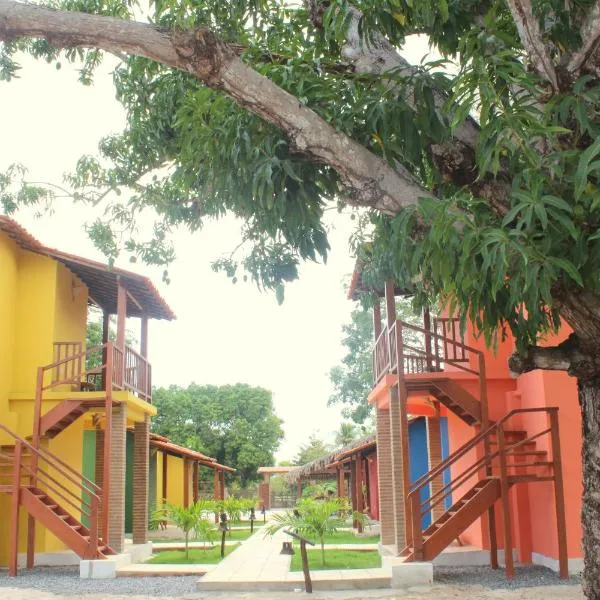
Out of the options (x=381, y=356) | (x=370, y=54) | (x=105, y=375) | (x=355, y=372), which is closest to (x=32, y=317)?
(x=105, y=375)

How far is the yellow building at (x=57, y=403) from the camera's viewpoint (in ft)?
43.5

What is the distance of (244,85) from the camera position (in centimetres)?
547

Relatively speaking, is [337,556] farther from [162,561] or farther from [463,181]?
[463,181]

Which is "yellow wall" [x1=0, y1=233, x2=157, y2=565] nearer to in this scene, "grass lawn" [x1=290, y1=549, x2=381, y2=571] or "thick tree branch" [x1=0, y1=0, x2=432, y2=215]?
"grass lawn" [x1=290, y1=549, x2=381, y2=571]

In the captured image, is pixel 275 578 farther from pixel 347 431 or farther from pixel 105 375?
pixel 347 431

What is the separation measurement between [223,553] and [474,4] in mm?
12521

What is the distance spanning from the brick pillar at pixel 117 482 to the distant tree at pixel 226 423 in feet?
77.1

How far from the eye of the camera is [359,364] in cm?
3525

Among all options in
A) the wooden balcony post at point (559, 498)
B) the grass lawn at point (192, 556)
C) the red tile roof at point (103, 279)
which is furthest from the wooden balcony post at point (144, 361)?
the wooden balcony post at point (559, 498)

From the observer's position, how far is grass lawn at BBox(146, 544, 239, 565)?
48.2 ft

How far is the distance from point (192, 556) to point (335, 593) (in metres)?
6.18

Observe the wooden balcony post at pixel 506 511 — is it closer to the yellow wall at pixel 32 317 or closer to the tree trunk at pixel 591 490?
the tree trunk at pixel 591 490

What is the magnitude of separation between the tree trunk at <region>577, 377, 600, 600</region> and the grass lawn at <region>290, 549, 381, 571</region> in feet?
25.8

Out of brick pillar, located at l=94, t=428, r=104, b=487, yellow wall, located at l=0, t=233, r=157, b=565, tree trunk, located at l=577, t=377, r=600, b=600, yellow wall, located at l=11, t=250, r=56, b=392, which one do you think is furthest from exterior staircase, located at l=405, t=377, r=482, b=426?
brick pillar, located at l=94, t=428, r=104, b=487
